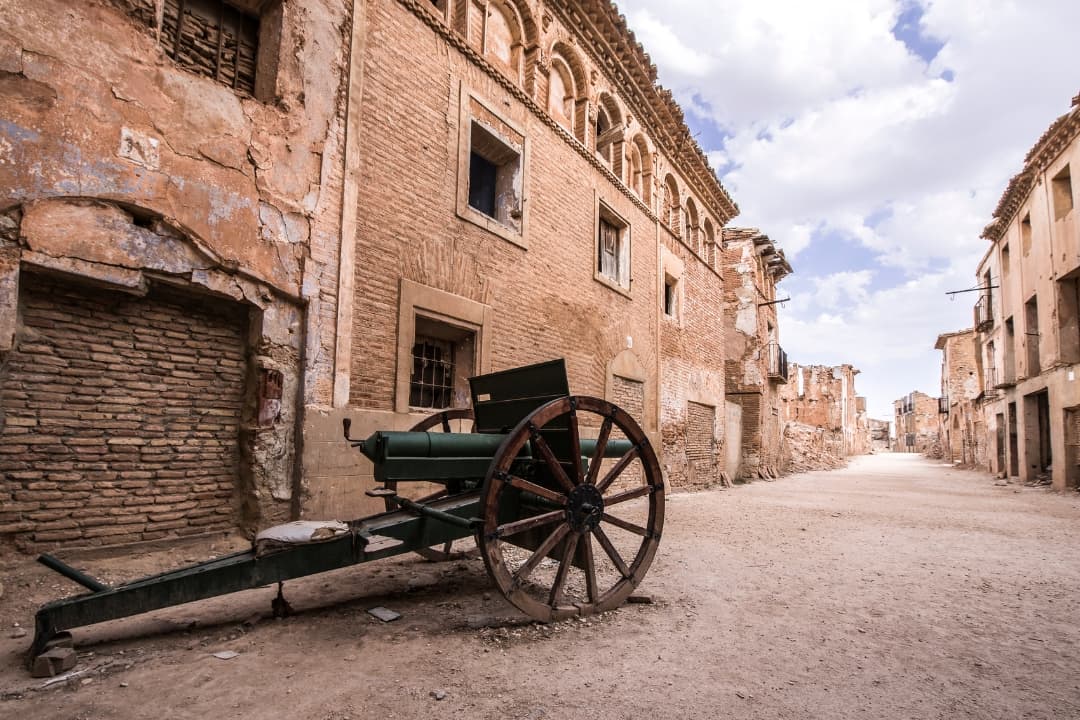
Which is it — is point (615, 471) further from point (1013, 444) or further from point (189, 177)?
point (1013, 444)

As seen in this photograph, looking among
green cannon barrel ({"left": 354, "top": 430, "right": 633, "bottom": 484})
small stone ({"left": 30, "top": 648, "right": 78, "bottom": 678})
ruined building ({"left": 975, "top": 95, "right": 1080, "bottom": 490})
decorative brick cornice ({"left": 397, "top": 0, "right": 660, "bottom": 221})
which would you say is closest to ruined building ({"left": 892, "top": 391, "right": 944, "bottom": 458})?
ruined building ({"left": 975, "top": 95, "right": 1080, "bottom": 490})

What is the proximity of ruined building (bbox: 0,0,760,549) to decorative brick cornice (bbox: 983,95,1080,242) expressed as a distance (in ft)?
41.6

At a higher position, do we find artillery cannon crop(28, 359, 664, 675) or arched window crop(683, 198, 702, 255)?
arched window crop(683, 198, 702, 255)

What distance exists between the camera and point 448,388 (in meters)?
7.09

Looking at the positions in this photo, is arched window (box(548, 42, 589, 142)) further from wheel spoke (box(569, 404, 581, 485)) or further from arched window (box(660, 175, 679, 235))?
wheel spoke (box(569, 404, 581, 485))

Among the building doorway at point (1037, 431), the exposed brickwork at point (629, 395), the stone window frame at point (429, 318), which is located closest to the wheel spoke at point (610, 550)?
the stone window frame at point (429, 318)

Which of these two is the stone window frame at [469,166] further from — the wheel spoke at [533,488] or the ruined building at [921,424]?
the ruined building at [921,424]

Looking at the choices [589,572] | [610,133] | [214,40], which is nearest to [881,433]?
[610,133]

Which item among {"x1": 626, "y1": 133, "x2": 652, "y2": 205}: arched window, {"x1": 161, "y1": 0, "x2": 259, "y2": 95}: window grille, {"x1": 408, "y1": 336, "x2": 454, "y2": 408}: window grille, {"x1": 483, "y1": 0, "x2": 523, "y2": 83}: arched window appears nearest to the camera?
{"x1": 161, "y1": 0, "x2": 259, "y2": 95}: window grille

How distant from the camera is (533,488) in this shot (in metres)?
3.19

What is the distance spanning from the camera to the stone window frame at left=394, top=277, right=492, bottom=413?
607cm

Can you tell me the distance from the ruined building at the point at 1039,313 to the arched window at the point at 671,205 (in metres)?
8.77

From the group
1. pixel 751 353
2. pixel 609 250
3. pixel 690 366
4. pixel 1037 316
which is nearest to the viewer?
pixel 609 250

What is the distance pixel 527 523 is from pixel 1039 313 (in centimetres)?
1806
